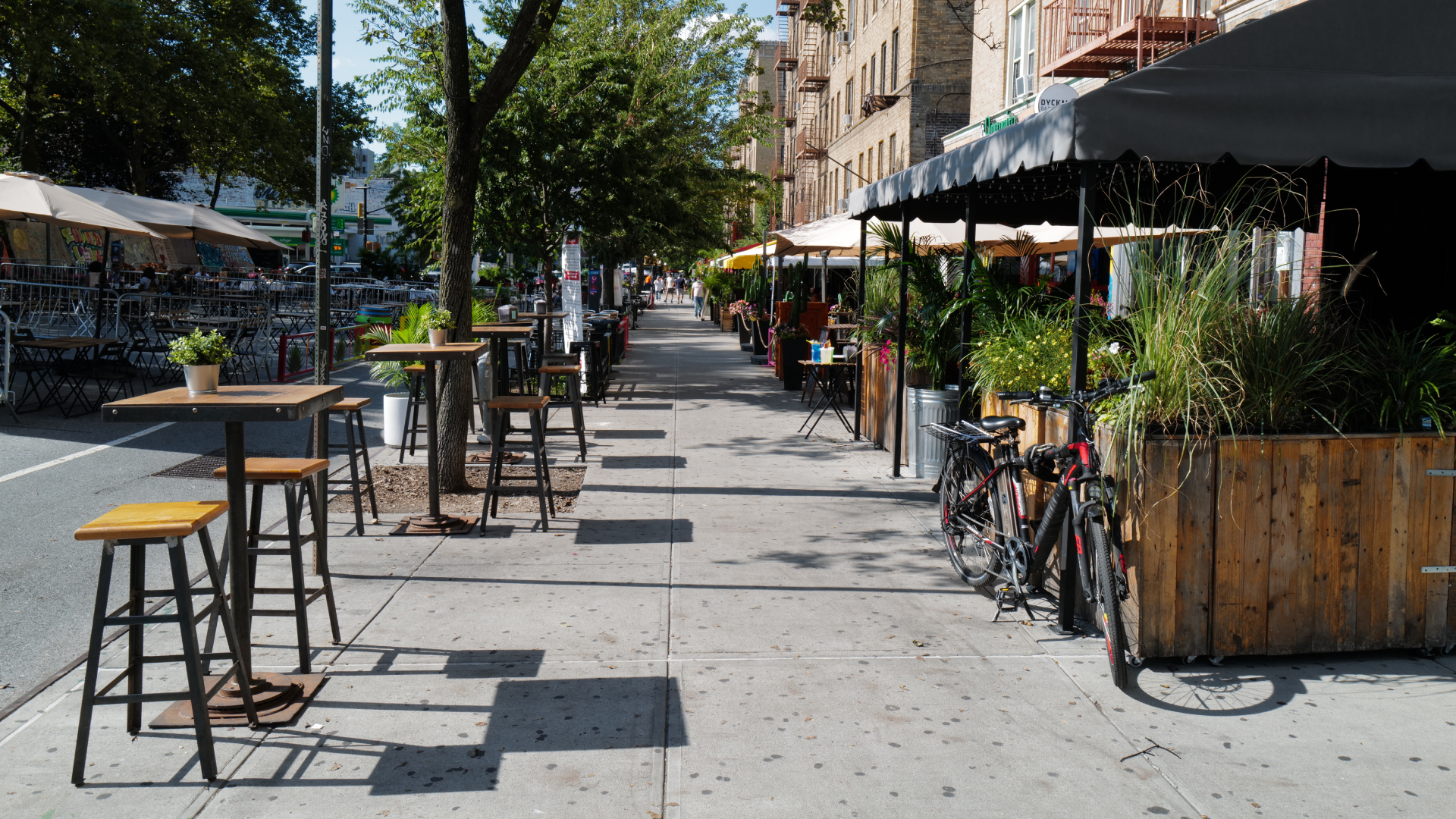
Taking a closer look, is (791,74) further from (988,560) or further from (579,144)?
(988,560)

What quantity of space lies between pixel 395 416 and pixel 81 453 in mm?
2863

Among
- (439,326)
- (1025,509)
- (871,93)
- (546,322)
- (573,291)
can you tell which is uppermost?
(871,93)

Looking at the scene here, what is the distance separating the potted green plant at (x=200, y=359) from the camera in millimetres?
4586

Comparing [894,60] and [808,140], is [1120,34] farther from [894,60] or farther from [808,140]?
[808,140]

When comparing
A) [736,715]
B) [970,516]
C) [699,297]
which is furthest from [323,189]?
[699,297]

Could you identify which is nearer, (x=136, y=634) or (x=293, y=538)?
(x=136, y=634)

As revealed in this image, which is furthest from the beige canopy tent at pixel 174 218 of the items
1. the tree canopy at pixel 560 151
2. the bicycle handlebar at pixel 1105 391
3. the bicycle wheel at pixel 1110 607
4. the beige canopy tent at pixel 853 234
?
the bicycle wheel at pixel 1110 607

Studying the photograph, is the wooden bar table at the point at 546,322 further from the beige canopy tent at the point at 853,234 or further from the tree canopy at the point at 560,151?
the beige canopy tent at the point at 853,234

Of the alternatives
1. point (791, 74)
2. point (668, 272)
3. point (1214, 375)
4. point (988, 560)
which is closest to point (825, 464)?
point (988, 560)

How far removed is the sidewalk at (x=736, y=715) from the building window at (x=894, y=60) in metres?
28.8

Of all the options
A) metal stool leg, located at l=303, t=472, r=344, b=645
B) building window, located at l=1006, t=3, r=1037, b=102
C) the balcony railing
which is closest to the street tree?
metal stool leg, located at l=303, t=472, r=344, b=645

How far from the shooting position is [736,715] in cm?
442

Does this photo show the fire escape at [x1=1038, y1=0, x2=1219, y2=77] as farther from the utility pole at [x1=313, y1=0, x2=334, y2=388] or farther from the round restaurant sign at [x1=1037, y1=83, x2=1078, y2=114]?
the utility pole at [x1=313, y1=0, x2=334, y2=388]

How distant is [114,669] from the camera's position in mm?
4938
